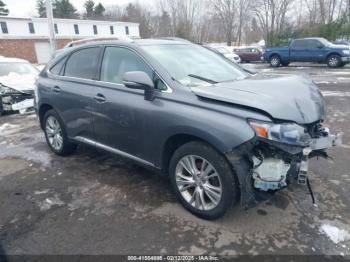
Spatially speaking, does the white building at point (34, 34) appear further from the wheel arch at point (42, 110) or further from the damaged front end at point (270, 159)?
the damaged front end at point (270, 159)

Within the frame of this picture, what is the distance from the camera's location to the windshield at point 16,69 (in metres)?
9.16

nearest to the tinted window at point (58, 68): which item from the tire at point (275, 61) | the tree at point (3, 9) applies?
the tire at point (275, 61)

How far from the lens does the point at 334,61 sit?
1720cm

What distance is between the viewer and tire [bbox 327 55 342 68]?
17003 mm

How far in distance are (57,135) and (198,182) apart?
292 cm

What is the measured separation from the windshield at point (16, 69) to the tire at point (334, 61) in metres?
15.3

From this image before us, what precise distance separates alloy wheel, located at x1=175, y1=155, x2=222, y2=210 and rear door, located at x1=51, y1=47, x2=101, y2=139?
1.62 m

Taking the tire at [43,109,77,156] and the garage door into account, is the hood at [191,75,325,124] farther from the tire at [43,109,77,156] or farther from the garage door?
the garage door

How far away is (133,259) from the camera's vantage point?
8.71ft

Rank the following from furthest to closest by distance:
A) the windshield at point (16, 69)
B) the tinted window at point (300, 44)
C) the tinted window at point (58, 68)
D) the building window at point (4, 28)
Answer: the building window at point (4, 28), the tinted window at point (300, 44), the windshield at point (16, 69), the tinted window at point (58, 68)

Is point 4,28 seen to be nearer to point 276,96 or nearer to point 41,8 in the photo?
point 41,8

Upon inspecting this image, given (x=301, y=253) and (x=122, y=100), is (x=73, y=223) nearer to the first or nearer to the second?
(x=122, y=100)

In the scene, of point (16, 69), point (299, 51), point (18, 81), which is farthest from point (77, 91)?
point (299, 51)

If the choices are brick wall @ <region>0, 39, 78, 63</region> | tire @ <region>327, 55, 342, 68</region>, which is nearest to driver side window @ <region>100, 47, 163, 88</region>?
tire @ <region>327, 55, 342, 68</region>
